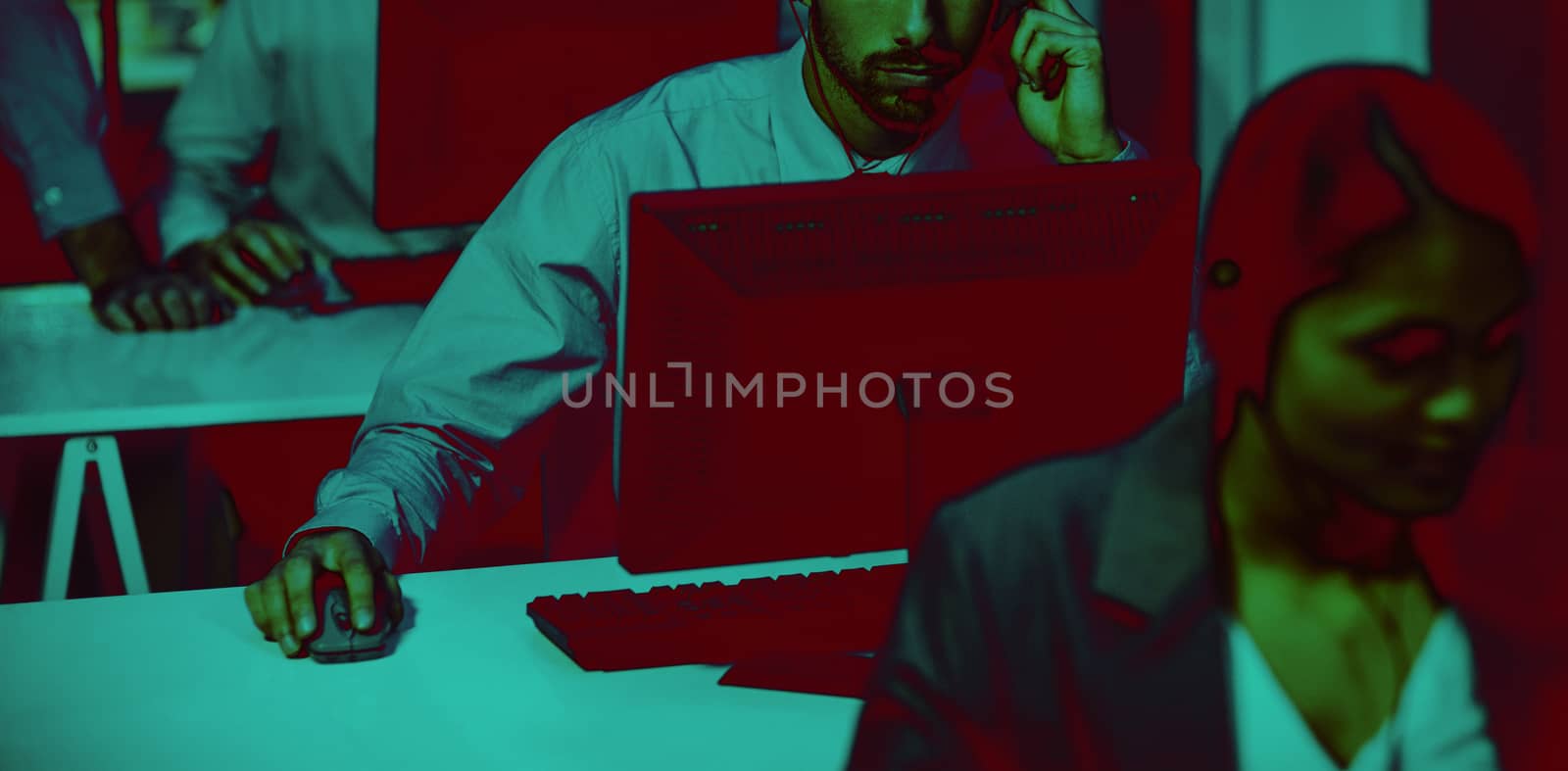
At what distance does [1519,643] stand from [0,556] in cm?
212

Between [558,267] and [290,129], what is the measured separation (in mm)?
723

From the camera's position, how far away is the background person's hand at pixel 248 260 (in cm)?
241

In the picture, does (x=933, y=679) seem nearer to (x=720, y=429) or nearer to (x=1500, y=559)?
(x=720, y=429)

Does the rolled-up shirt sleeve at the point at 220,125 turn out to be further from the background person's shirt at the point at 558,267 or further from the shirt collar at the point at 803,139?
the shirt collar at the point at 803,139

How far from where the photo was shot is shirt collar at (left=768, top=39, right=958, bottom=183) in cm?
210

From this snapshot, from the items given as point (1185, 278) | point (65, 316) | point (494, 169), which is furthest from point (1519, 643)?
point (65, 316)

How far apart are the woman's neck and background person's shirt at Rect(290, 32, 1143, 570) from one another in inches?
33.4

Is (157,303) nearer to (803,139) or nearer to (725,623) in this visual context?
(803,139)

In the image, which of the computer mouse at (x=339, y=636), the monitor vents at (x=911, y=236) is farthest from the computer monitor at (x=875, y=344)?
the computer mouse at (x=339, y=636)

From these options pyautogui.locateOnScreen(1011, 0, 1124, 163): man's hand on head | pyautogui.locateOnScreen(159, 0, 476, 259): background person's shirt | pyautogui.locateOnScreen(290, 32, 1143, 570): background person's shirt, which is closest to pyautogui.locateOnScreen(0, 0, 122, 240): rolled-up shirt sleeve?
pyautogui.locateOnScreen(159, 0, 476, 259): background person's shirt

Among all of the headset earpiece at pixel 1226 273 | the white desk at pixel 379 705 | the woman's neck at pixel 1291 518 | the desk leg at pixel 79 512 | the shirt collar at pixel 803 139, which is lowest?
the desk leg at pixel 79 512

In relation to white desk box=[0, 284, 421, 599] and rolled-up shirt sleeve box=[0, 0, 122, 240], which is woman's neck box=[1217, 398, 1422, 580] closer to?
white desk box=[0, 284, 421, 599]

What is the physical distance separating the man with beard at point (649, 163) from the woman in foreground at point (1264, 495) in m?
0.78

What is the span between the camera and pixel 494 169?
2.38m
